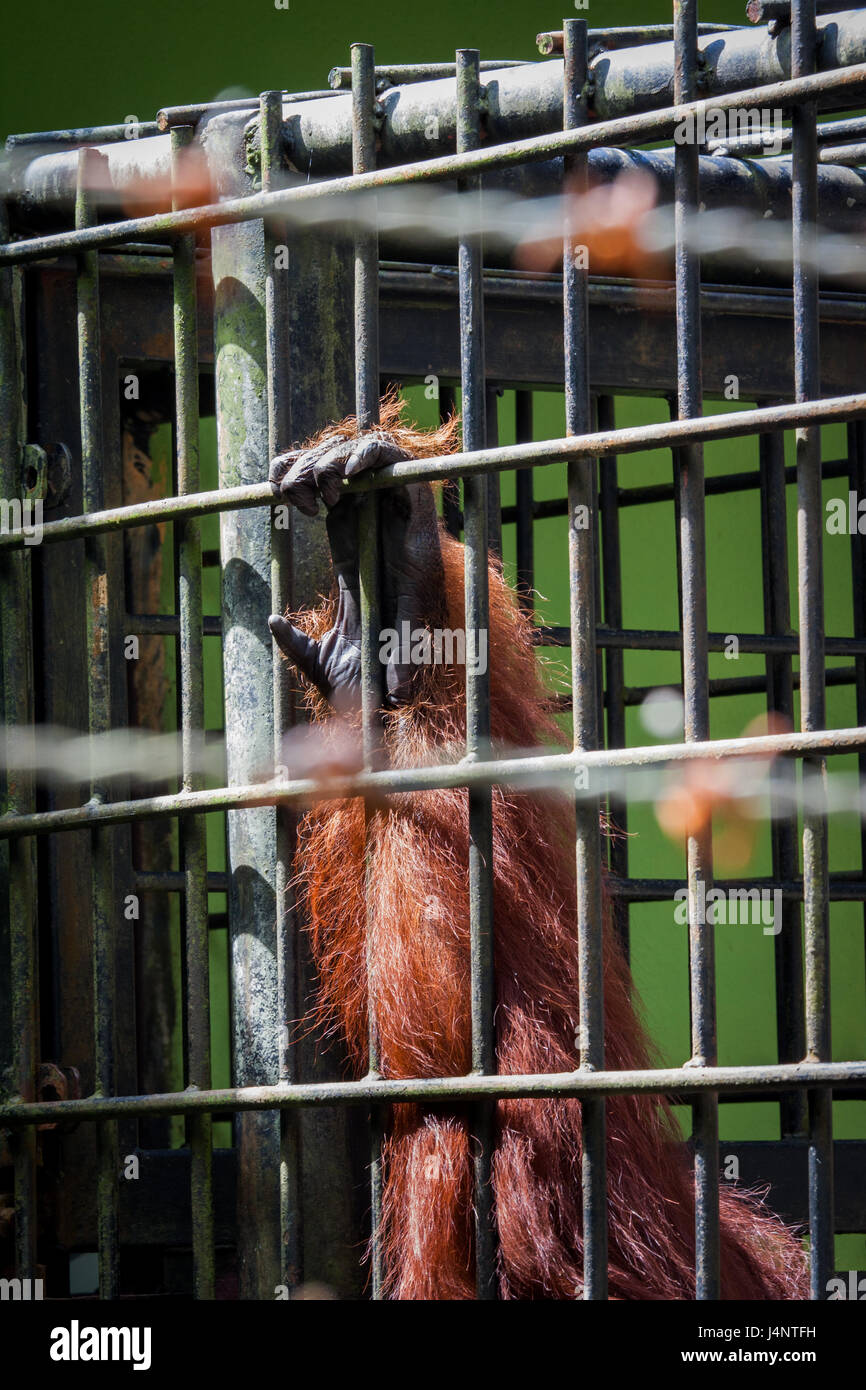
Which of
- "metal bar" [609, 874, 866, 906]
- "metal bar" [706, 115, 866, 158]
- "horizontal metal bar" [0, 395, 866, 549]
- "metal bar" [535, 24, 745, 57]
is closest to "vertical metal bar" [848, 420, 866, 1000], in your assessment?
"metal bar" [609, 874, 866, 906]

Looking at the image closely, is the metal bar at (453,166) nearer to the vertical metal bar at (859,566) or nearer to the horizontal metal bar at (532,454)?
the horizontal metal bar at (532,454)

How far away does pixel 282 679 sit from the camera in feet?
4.87

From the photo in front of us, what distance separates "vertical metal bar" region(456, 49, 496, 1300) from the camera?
134cm

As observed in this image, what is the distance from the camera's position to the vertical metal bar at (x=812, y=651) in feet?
4.01

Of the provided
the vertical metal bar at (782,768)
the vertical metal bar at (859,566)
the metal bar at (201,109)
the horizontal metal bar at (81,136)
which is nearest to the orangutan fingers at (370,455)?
the metal bar at (201,109)

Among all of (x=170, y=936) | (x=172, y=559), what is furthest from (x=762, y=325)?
(x=170, y=936)

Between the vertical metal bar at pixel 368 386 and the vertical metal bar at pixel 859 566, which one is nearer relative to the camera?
the vertical metal bar at pixel 368 386

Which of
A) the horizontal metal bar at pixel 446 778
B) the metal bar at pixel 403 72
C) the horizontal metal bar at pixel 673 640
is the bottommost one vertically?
the horizontal metal bar at pixel 446 778

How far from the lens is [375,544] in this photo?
143cm

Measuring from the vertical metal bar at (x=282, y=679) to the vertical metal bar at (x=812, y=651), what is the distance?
16.3 inches

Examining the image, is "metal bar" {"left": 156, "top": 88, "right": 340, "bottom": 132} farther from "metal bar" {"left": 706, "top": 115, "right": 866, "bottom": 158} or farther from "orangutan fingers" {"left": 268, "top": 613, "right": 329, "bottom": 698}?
"orangutan fingers" {"left": 268, "top": 613, "right": 329, "bottom": 698}

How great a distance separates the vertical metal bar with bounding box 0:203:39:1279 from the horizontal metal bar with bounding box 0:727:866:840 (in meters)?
0.05

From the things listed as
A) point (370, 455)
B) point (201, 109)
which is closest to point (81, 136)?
point (201, 109)

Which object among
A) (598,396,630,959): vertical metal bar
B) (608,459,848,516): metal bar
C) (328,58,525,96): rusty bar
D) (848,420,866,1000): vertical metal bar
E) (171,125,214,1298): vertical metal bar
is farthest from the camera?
(608,459,848,516): metal bar
